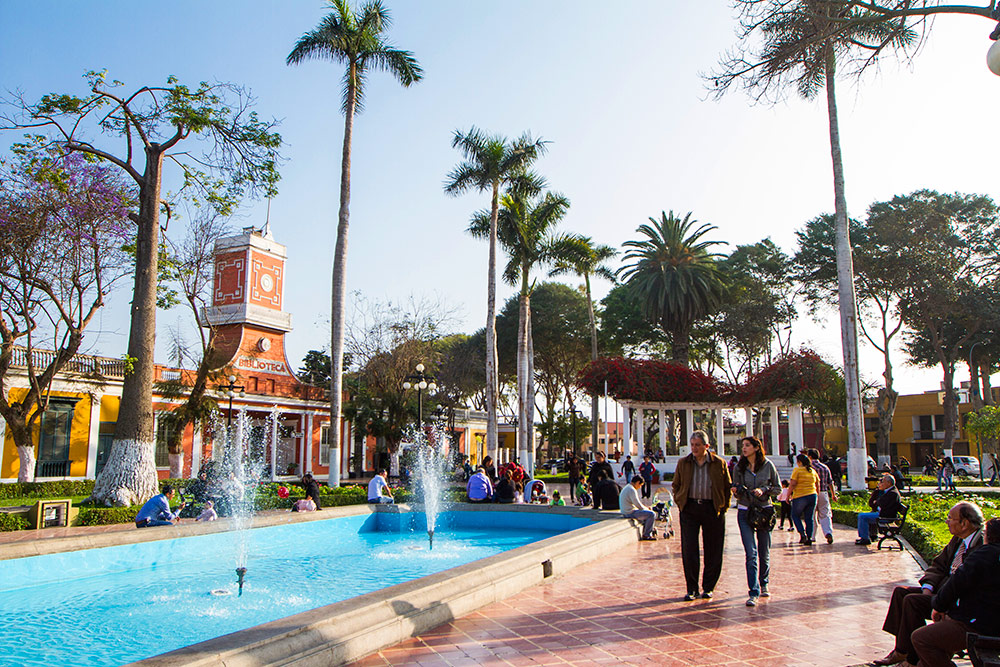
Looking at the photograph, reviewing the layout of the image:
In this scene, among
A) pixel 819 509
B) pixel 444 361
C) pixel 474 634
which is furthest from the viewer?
pixel 444 361

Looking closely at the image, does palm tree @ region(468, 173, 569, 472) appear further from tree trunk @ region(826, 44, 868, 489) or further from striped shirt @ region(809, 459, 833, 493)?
striped shirt @ region(809, 459, 833, 493)

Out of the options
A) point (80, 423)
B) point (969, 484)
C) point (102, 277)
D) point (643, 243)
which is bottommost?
point (969, 484)

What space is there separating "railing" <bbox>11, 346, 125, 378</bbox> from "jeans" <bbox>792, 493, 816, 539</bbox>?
2400 centimetres

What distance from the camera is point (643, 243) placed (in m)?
37.0

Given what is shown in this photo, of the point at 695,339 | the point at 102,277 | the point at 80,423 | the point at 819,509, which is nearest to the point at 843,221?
the point at 819,509

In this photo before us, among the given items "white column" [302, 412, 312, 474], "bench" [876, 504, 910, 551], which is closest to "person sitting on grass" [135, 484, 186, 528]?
"bench" [876, 504, 910, 551]

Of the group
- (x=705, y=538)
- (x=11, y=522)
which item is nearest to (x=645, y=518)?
(x=705, y=538)

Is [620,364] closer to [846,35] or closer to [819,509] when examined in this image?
[819,509]

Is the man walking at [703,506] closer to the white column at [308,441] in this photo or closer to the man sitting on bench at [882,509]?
the man sitting on bench at [882,509]

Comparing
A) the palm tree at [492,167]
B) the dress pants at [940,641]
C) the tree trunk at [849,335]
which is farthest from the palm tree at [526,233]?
the dress pants at [940,641]

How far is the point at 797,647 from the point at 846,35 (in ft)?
23.4

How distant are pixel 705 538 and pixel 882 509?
531 cm

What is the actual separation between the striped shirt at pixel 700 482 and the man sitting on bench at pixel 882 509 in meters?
5.37

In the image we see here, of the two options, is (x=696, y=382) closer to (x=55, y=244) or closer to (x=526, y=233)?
(x=526, y=233)
